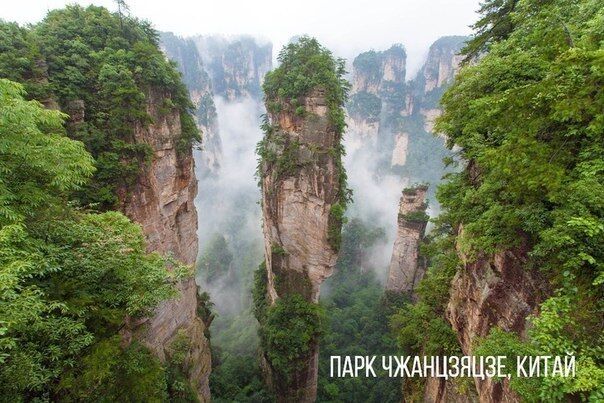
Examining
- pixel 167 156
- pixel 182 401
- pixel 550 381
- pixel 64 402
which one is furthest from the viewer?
pixel 167 156

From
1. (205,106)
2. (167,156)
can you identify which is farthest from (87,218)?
(205,106)

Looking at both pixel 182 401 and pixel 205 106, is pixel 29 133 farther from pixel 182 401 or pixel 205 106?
pixel 205 106

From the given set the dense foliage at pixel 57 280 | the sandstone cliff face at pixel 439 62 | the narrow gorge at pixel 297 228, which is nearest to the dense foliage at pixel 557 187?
the narrow gorge at pixel 297 228

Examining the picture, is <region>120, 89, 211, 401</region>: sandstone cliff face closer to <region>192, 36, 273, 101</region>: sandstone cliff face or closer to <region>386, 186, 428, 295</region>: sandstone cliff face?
<region>386, 186, 428, 295</region>: sandstone cliff face

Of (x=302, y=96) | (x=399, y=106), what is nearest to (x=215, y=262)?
(x=302, y=96)

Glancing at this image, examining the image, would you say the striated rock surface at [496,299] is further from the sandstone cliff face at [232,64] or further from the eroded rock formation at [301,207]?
the sandstone cliff face at [232,64]

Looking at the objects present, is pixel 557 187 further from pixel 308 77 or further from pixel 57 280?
pixel 308 77
